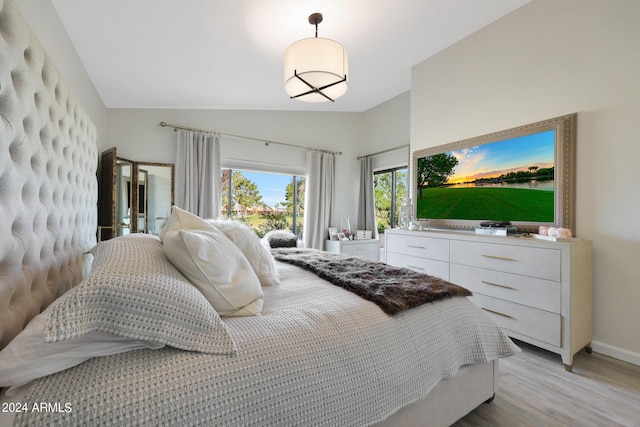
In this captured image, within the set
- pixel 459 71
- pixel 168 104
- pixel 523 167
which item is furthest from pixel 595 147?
pixel 168 104

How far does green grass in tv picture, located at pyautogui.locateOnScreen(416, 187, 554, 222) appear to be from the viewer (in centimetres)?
236

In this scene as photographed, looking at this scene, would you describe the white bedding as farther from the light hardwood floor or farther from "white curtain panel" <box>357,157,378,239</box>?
"white curtain panel" <box>357,157,378,239</box>

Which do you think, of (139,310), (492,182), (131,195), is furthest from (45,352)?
(492,182)

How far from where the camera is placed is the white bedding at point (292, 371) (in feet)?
2.11

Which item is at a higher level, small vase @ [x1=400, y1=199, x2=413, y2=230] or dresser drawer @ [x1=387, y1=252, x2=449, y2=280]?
small vase @ [x1=400, y1=199, x2=413, y2=230]

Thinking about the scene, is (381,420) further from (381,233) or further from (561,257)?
(381,233)

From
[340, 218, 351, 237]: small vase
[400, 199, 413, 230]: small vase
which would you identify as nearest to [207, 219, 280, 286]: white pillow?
[400, 199, 413, 230]: small vase

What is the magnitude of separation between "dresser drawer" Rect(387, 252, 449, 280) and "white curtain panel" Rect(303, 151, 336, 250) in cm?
161

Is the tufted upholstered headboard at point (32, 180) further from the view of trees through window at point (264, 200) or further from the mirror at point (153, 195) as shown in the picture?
the view of trees through window at point (264, 200)

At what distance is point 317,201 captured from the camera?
4.62 m

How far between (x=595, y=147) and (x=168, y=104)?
4391mm

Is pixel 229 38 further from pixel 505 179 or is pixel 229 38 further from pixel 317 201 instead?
pixel 505 179

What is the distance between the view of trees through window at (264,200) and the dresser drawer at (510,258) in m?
2.82

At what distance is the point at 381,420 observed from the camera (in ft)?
3.15
